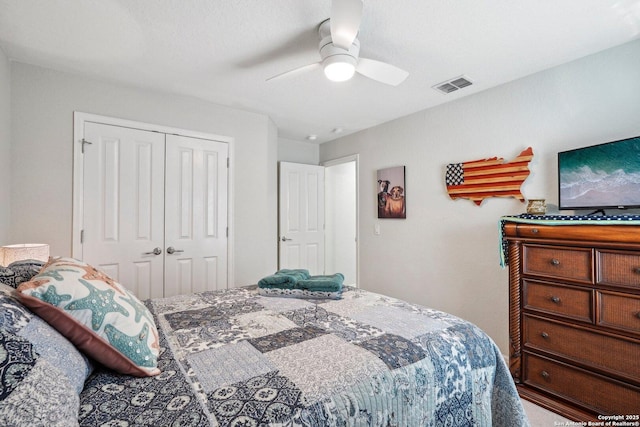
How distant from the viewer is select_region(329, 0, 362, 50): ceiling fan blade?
4.66ft

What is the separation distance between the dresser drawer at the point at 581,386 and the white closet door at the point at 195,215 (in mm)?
2744

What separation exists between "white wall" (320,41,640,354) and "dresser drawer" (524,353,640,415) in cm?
61

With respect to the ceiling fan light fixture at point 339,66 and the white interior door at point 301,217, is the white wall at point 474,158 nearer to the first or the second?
the white interior door at point 301,217

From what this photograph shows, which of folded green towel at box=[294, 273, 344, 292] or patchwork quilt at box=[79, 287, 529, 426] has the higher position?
folded green towel at box=[294, 273, 344, 292]

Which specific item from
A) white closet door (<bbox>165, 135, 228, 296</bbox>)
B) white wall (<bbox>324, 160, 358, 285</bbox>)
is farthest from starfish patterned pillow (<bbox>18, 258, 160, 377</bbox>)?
white wall (<bbox>324, 160, 358, 285</bbox>)

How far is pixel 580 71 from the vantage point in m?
2.24

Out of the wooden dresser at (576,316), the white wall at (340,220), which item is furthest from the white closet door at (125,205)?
the wooden dresser at (576,316)

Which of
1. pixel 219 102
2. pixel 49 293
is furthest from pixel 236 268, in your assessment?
pixel 49 293

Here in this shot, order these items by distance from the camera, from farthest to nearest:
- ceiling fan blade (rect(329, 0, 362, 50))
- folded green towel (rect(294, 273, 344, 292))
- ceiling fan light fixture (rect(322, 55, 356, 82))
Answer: folded green towel (rect(294, 273, 344, 292)) → ceiling fan light fixture (rect(322, 55, 356, 82)) → ceiling fan blade (rect(329, 0, 362, 50))

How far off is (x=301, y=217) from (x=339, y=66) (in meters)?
2.93

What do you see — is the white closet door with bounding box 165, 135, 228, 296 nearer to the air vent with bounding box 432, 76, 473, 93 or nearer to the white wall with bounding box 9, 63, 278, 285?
the white wall with bounding box 9, 63, 278, 285

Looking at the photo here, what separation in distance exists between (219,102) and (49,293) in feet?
8.46

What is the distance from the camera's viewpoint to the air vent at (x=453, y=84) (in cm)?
259

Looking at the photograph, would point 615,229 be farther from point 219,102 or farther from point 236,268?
point 219,102
